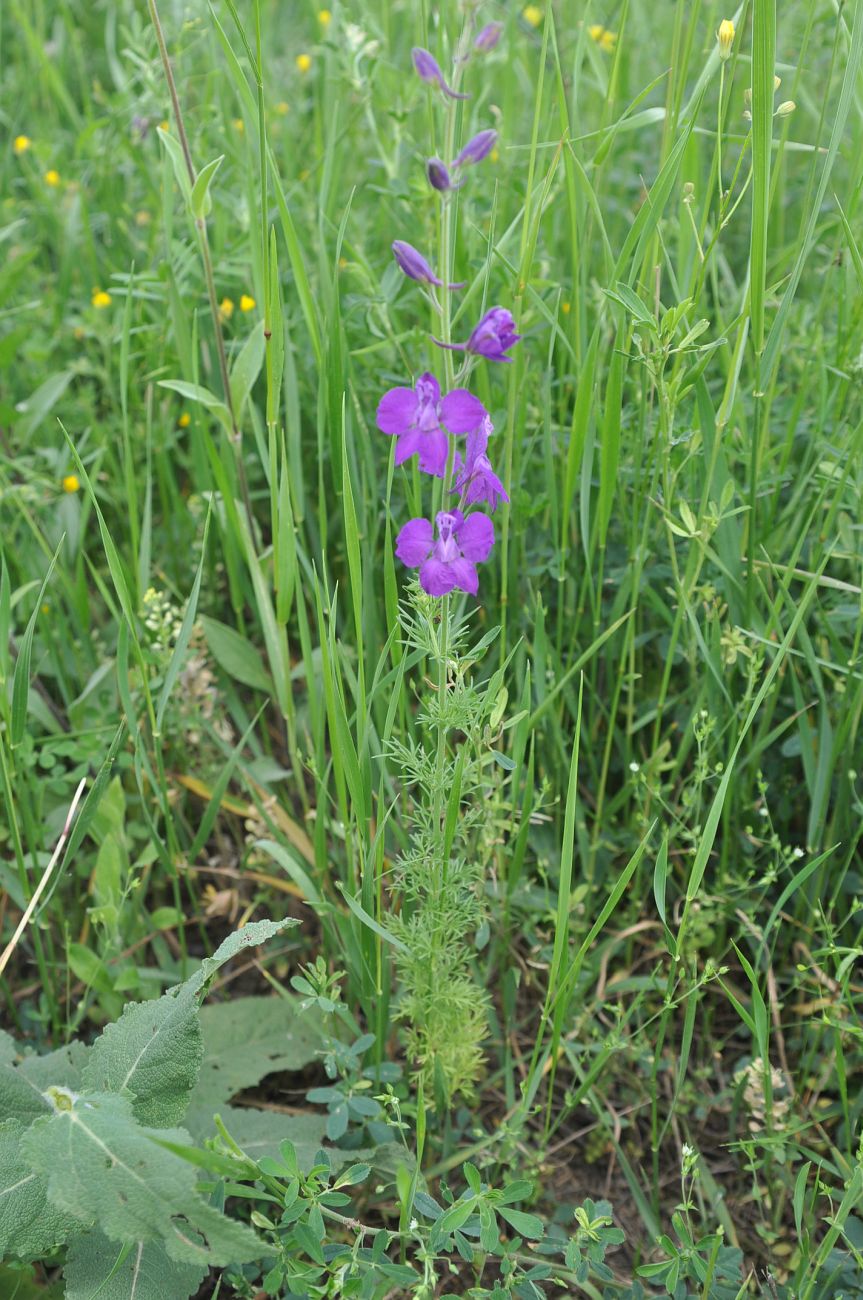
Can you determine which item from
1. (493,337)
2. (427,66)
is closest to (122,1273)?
(493,337)

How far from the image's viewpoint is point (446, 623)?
1510 mm

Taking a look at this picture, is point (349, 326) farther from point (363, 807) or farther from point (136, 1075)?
point (136, 1075)

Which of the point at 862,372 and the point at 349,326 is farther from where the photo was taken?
the point at 349,326

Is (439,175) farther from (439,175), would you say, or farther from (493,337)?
(493,337)

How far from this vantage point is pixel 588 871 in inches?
79.7

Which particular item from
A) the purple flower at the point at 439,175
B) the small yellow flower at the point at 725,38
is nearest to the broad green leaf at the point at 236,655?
the purple flower at the point at 439,175

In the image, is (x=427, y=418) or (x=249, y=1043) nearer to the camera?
(x=427, y=418)

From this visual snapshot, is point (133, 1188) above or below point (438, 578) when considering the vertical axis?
below

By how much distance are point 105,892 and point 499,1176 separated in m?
0.85

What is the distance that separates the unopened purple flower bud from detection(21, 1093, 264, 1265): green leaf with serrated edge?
1.18 meters

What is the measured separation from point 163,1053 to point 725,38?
1748 mm

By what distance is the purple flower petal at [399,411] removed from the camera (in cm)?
144

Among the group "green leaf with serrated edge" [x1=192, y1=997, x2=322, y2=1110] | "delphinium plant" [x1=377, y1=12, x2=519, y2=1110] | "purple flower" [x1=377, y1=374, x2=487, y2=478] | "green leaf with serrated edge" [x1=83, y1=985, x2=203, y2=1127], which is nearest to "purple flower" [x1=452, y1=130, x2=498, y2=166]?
"delphinium plant" [x1=377, y1=12, x2=519, y2=1110]

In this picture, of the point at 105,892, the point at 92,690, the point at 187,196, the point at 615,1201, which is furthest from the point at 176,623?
the point at 615,1201
